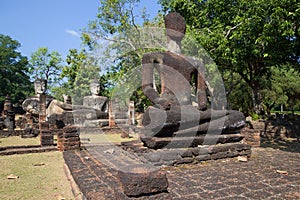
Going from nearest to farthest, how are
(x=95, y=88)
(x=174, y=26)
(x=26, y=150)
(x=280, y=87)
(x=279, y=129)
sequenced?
1. (x=174, y=26)
2. (x=26, y=150)
3. (x=279, y=129)
4. (x=95, y=88)
5. (x=280, y=87)

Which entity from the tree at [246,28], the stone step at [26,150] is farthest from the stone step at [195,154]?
the stone step at [26,150]

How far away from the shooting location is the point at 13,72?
1454 inches

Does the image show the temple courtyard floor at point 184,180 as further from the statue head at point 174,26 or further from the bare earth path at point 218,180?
the statue head at point 174,26

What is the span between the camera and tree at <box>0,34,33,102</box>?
34713 mm

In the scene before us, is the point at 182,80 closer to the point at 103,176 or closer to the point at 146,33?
the point at 103,176

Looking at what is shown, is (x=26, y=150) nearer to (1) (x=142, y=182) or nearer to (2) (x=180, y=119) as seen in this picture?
(2) (x=180, y=119)

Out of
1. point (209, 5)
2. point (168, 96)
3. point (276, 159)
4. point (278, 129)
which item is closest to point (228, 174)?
point (276, 159)

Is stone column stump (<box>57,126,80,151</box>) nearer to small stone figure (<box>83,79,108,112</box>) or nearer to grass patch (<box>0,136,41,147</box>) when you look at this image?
grass patch (<box>0,136,41,147</box>)

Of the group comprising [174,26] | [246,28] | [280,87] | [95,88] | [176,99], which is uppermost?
[246,28]

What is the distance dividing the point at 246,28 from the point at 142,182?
6328 millimetres

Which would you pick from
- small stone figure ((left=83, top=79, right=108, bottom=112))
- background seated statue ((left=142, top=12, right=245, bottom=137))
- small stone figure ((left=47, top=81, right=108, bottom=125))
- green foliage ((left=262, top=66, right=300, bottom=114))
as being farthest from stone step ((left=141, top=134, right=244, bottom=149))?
green foliage ((left=262, top=66, right=300, bottom=114))

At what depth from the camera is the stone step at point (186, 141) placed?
4695 millimetres

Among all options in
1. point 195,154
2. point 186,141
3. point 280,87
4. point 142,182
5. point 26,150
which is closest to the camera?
point 142,182

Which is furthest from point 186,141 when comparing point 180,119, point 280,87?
point 280,87
